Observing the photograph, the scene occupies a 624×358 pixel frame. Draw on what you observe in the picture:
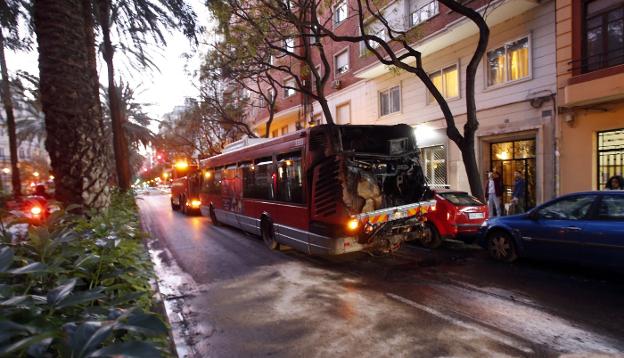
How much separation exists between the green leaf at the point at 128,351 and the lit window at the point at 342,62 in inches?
892

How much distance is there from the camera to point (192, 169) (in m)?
20.6

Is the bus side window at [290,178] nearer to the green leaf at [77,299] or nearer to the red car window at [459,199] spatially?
the red car window at [459,199]

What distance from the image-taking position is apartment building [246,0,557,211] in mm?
12531

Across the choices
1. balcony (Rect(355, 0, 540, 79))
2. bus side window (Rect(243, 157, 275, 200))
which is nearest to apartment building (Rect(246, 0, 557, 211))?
balcony (Rect(355, 0, 540, 79))

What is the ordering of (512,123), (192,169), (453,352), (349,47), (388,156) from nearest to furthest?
1. (453,352)
2. (388,156)
3. (512,123)
4. (192,169)
5. (349,47)

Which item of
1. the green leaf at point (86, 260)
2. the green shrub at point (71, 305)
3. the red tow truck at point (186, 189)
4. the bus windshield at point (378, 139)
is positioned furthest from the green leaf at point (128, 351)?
the red tow truck at point (186, 189)

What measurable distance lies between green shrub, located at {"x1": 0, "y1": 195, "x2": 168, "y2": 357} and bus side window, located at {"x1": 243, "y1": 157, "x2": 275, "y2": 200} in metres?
6.82

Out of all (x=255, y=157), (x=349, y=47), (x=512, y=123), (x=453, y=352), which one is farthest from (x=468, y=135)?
(x=349, y=47)

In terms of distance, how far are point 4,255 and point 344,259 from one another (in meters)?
7.48

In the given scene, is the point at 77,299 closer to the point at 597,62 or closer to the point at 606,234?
the point at 606,234

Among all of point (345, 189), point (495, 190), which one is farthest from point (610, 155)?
point (345, 189)

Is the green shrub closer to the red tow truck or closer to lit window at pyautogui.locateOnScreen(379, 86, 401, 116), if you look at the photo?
the red tow truck

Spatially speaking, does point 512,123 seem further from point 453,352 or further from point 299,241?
point 453,352

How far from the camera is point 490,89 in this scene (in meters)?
14.3
